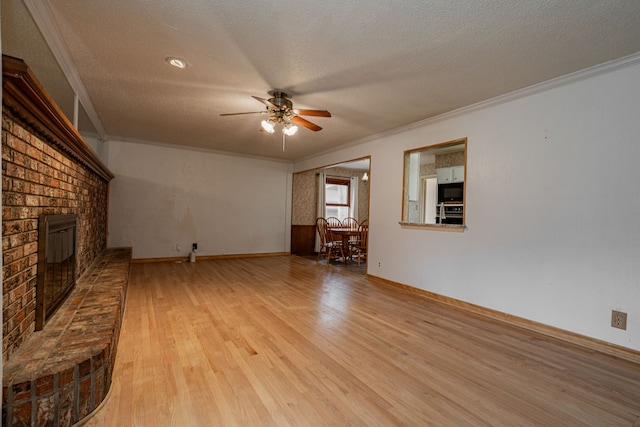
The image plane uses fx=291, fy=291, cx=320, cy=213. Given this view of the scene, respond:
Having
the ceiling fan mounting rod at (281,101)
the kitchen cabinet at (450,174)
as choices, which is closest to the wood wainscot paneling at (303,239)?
the kitchen cabinet at (450,174)

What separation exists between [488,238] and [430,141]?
141cm

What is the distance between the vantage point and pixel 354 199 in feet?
25.8

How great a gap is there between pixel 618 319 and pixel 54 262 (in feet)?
13.6

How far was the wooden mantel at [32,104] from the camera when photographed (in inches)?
44.6

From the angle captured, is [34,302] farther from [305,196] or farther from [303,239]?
[305,196]

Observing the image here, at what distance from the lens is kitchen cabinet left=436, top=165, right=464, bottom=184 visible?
4693 millimetres

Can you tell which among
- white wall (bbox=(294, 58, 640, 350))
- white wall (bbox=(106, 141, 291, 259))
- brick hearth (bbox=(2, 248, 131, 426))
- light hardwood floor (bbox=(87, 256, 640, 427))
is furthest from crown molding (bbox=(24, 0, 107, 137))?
white wall (bbox=(294, 58, 640, 350))

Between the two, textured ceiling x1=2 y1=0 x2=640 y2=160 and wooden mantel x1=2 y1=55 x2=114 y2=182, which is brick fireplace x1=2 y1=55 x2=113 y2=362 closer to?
wooden mantel x1=2 y1=55 x2=114 y2=182

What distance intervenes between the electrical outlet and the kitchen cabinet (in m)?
2.72

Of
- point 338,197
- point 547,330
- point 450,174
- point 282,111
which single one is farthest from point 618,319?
point 338,197

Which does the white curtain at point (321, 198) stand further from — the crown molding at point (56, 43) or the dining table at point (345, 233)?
the crown molding at point (56, 43)

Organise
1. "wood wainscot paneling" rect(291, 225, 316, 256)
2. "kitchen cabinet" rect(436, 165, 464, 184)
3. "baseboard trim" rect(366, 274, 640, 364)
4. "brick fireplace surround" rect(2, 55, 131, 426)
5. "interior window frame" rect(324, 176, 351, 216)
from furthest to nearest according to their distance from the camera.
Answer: "interior window frame" rect(324, 176, 351, 216) < "wood wainscot paneling" rect(291, 225, 316, 256) < "kitchen cabinet" rect(436, 165, 464, 184) < "baseboard trim" rect(366, 274, 640, 364) < "brick fireplace surround" rect(2, 55, 131, 426)

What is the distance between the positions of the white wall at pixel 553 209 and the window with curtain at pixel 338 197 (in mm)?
4196

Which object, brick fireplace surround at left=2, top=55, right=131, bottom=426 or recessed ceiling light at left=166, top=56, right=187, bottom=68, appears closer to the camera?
brick fireplace surround at left=2, top=55, right=131, bottom=426
